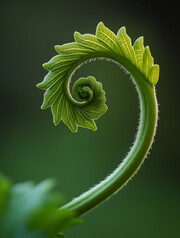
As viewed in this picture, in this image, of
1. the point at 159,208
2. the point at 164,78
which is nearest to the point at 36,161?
the point at 159,208

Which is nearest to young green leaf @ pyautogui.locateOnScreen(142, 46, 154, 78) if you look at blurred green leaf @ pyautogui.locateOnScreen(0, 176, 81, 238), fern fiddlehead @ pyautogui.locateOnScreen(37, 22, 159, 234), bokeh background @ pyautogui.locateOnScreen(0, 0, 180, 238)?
fern fiddlehead @ pyautogui.locateOnScreen(37, 22, 159, 234)

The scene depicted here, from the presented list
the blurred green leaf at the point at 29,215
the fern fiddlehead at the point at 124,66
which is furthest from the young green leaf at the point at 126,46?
the blurred green leaf at the point at 29,215

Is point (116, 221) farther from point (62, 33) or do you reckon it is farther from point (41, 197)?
point (41, 197)

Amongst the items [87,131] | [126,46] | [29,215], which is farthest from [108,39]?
[87,131]

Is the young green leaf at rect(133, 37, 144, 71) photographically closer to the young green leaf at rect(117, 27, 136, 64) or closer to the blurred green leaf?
the young green leaf at rect(117, 27, 136, 64)

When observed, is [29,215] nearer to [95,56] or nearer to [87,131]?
[95,56]

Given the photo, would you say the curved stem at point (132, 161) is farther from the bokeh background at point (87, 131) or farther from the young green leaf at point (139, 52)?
the bokeh background at point (87, 131)
